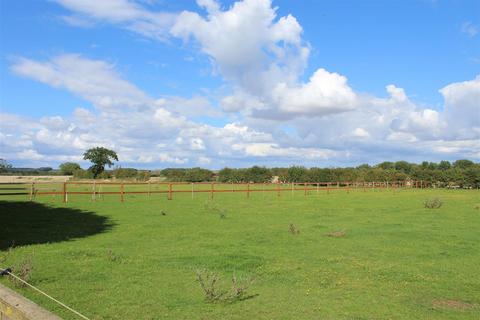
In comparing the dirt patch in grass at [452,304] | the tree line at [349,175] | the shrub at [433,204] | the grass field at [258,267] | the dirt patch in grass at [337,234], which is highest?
the tree line at [349,175]

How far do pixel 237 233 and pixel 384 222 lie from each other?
668 centimetres

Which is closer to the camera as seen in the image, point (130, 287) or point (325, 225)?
point (130, 287)

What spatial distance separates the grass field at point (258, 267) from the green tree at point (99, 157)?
97517 millimetres

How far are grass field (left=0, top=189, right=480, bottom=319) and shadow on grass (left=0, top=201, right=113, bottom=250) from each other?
53 millimetres

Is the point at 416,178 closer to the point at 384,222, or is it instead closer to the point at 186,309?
the point at 384,222

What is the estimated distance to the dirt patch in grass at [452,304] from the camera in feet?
21.8

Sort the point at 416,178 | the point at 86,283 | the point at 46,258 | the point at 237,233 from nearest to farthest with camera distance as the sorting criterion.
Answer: the point at 86,283 → the point at 46,258 → the point at 237,233 → the point at 416,178

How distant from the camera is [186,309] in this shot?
21.0 feet

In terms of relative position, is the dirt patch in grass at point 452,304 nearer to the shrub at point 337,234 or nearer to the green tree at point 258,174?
the shrub at point 337,234

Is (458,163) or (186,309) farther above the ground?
(458,163)

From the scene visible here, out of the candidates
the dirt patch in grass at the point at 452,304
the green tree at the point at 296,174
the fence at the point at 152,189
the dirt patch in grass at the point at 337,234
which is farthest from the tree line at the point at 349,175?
the dirt patch in grass at the point at 452,304

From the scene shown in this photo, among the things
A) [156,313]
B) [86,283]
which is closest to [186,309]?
[156,313]

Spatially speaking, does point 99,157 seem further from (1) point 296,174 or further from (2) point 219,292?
(2) point 219,292

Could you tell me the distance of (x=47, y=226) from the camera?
16.3 meters
